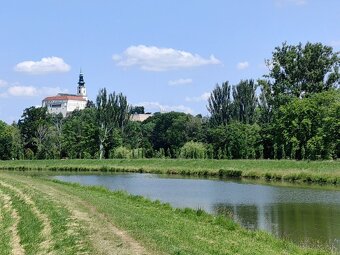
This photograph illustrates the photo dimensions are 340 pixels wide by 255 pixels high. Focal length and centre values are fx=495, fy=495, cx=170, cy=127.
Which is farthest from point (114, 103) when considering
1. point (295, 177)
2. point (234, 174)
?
point (295, 177)

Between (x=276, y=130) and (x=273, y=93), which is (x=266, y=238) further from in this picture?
(x=273, y=93)

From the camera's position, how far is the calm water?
17656 millimetres

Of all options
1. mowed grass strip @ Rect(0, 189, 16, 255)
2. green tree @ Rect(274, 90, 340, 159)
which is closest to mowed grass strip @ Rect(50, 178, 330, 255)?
mowed grass strip @ Rect(0, 189, 16, 255)

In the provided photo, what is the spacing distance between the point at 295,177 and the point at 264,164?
7583 mm

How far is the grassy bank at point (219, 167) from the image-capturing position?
41.7 metres

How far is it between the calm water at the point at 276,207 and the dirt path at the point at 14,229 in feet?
26.9

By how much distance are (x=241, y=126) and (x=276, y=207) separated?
1979 inches

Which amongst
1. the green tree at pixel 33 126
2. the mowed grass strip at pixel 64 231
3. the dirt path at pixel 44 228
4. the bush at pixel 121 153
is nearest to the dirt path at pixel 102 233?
the mowed grass strip at pixel 64 231

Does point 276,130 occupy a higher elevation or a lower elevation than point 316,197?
higher

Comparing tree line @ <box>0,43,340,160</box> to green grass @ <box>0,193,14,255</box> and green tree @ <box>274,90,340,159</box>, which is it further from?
green grass @ <box>0,193,14,255</box>

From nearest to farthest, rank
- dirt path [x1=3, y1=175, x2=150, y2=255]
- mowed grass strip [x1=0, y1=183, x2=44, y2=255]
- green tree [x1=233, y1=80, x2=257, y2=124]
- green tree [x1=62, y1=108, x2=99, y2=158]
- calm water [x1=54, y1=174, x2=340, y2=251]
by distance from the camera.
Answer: dirt path [x1=3, y1=175, x2=150, y2=255] < mowed grass strip [x1=0, y1=183, x2=44, y2=255] < calm water [x1=54, y1=174, x2=340, y2=251] < green tree [x1=62, y1=108, x2=99, y2=158] < green tree [x1=233, y1=80, x2=257, y2=124]

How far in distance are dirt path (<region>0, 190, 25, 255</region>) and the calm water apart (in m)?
8.19

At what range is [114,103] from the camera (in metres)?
87.0

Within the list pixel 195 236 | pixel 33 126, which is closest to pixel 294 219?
pixel 195 236
